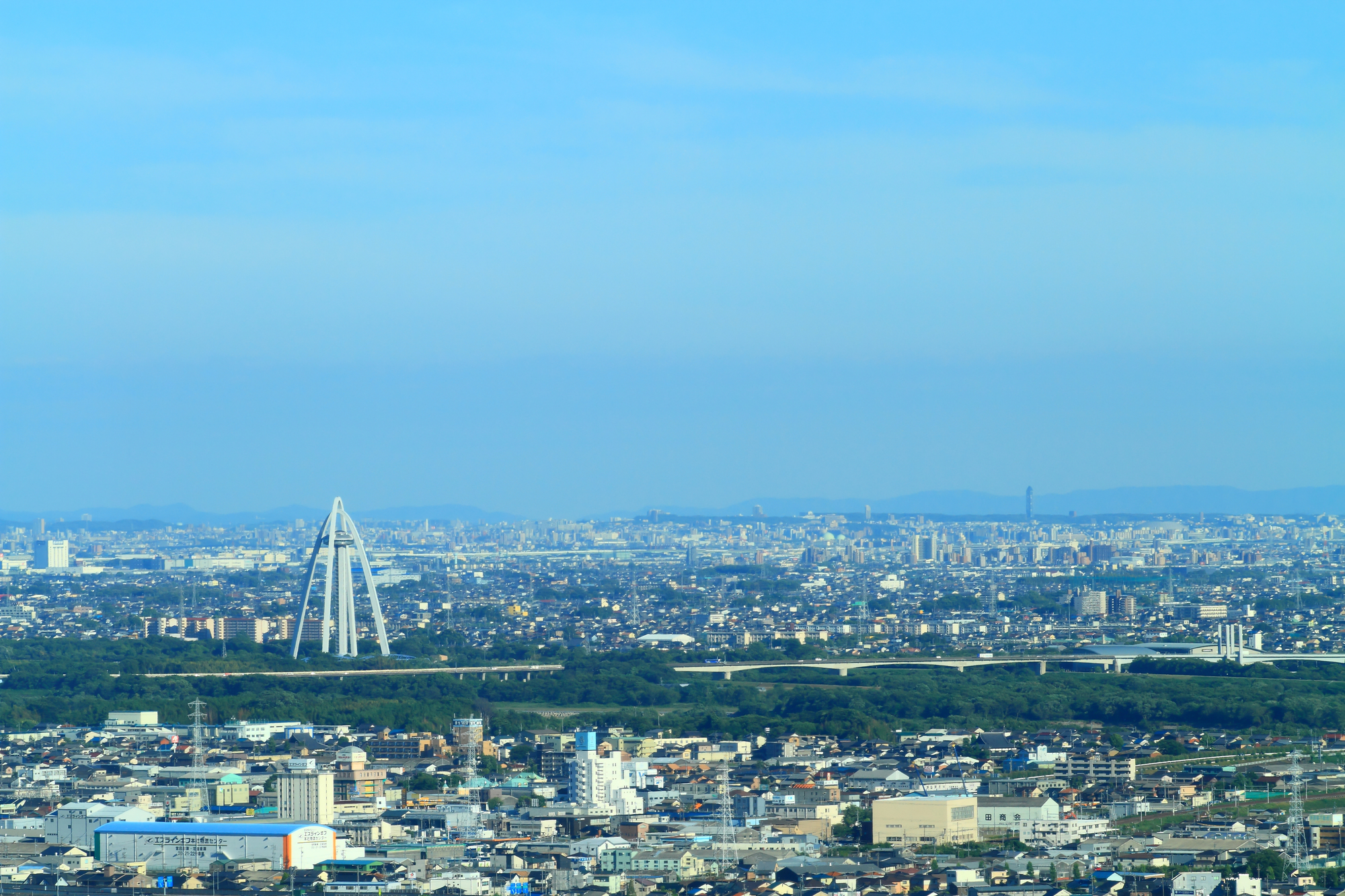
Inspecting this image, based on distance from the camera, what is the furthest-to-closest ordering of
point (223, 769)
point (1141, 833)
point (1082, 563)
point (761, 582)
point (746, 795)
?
point (1082, 563) < point (761, 582) < point (223, 769) < point (746, 795) < point (1141, 833)

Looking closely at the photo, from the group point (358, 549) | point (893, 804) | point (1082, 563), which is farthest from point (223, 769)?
point (1082, 563)

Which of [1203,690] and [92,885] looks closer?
[92,885]

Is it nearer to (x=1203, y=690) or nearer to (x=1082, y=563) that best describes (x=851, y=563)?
(x=1082, y=563)

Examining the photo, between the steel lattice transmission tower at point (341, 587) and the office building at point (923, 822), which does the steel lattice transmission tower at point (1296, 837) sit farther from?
the steel lattice transmission tower at point (341, 587)

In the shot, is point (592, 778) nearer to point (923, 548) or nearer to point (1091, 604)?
point (1091, 604)

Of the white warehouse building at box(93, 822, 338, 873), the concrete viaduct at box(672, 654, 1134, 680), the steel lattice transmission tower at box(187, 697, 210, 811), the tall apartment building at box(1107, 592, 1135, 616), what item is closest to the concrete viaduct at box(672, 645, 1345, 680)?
the concrete viaduct at box(672, 654, 1134, 680)

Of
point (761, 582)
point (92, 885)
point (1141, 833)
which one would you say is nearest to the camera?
point (92, 885)
